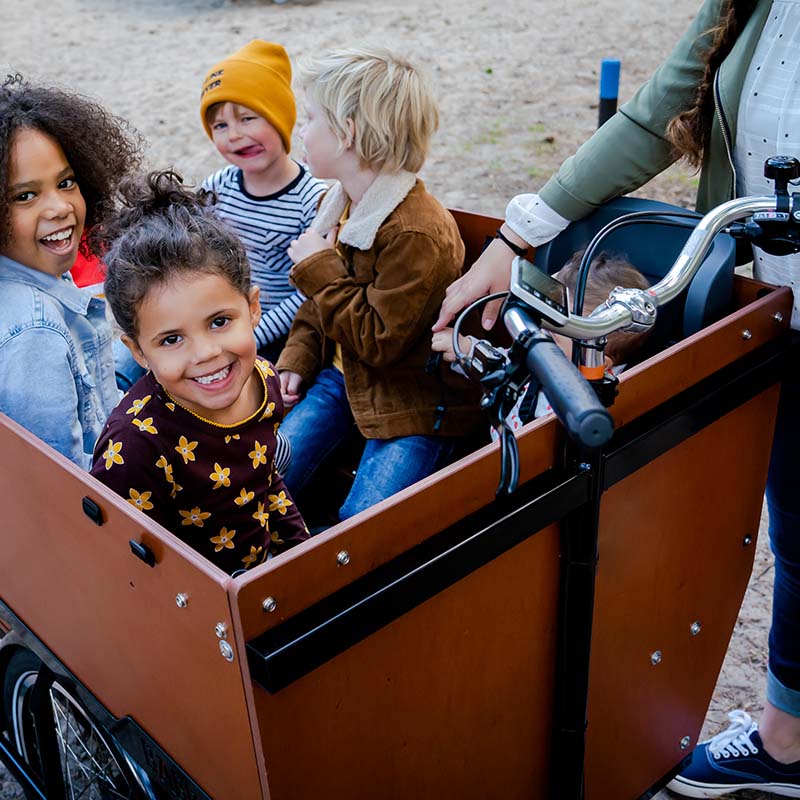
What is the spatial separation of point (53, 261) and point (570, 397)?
1239 mm

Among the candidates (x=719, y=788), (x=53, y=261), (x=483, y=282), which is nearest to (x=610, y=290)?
(x=483, y=282)

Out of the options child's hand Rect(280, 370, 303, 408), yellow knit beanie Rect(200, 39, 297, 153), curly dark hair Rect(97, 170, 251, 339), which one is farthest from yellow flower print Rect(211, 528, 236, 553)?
yellow knit beanie Rect(200, 39, 297, 153)

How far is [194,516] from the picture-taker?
5.17ft

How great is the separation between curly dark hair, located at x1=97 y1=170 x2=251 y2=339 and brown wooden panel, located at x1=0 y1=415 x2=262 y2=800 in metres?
0.28

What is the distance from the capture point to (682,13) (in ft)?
27.6

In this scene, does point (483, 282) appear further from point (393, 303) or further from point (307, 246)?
point (307, 246)

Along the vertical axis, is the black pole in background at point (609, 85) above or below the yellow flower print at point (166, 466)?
above

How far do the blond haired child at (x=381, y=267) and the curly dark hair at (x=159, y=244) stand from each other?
0.48 meters

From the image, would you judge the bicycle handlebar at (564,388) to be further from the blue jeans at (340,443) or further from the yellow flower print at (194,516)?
the blue jeans at (340,443)

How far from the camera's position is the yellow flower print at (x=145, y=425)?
1.51 meters

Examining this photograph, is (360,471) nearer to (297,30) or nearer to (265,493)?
(265,493)

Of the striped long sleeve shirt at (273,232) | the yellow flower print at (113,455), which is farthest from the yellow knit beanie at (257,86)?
the yellow flower print at (113,455)

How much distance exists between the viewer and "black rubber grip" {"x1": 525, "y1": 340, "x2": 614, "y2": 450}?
0.87 metres

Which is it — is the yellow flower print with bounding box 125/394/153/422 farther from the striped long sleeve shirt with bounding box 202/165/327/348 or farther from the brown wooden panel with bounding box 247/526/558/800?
the striped long sleeve shirt with bounding box 202/165/327/348
